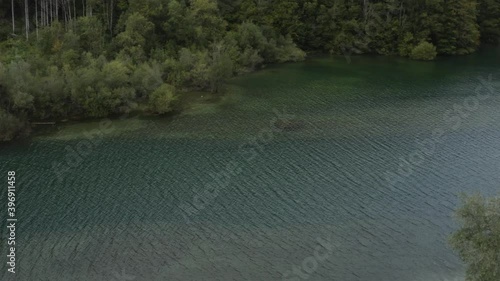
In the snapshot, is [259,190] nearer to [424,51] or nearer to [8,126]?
[8,126]

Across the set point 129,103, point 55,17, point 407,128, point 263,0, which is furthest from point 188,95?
point 263,0

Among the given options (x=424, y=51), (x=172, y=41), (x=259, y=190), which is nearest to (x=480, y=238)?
(x=259, y=190)

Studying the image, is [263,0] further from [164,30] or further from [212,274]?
[212,274]

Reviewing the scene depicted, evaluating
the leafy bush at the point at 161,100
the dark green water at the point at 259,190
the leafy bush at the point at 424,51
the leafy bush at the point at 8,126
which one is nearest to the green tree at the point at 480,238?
the dark green water at the point at 259,190

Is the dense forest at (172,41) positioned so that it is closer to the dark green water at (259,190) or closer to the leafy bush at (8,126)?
the leafy bush at (8,126)

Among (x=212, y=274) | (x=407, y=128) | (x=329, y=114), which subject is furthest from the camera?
(x=329, y=114)

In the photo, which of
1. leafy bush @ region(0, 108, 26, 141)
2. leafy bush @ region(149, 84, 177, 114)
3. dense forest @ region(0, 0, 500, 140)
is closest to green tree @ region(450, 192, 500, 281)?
leafy bush @ region(149, 84, 177, 114)
